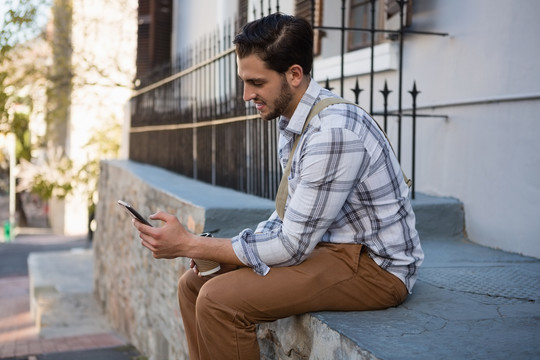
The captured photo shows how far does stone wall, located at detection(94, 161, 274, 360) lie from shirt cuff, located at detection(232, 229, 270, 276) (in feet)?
5.88

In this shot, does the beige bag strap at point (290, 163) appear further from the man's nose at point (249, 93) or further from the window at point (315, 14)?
the window at point (315, 14)

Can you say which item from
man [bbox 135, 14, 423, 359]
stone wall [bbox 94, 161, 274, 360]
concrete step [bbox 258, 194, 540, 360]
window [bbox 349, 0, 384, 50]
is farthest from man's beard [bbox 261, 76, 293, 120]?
window [bbox 349, 0, 384, 50]

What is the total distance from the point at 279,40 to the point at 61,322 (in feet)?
25.4

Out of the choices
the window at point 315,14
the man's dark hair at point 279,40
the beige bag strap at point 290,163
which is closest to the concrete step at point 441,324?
the beige bag strap at point 290,163

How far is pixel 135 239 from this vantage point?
752cm

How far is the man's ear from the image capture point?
8.86ft

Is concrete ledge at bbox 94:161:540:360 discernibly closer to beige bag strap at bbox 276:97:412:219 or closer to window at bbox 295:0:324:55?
beige bag strap at bbox 276:97:412:219

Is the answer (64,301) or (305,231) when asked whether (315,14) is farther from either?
(64,301)

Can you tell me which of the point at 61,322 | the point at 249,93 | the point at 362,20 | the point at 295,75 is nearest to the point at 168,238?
the point at 249,93

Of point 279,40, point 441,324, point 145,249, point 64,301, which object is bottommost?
point 64,301

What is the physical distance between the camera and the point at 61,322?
952cm

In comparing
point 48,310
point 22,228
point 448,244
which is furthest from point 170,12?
point 22,228

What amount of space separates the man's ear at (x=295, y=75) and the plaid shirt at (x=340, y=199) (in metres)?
0.06

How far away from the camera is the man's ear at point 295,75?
2.70 meters
